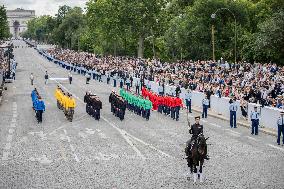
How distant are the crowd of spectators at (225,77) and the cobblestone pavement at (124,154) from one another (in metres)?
2.56

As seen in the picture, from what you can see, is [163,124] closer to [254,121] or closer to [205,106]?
[205,106]

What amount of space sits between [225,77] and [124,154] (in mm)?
19979

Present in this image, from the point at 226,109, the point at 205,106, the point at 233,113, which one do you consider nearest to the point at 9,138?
the point at 233,113

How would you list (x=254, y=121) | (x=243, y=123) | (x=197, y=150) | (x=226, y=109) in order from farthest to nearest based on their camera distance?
(x=226, y=109) < (x=243, y=123) < (x=254, y=121) < (x=197, y=150)

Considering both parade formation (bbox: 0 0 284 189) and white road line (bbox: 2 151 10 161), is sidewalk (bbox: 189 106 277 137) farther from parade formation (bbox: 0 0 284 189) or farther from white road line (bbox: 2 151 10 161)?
white road line (bbox: 2 151 10 161)

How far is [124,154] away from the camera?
20.2 metres

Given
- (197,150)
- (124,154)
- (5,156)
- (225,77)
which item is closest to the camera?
(197,150)

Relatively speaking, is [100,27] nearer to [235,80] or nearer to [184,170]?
[235,80]

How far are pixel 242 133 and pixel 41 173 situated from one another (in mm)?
11098

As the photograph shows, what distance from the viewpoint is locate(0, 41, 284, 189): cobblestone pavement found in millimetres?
16219

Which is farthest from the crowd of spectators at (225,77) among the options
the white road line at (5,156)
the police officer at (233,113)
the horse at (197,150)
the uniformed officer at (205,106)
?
the white road line at (5,156)

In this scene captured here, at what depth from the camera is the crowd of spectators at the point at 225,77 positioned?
29.8m

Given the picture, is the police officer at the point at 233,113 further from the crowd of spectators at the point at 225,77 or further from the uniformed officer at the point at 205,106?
the uniformed officer at the point at 205,106

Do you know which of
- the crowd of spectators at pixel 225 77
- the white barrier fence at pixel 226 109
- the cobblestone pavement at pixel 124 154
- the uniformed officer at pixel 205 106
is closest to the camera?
the cobblestone pavement at pixel 124 154
